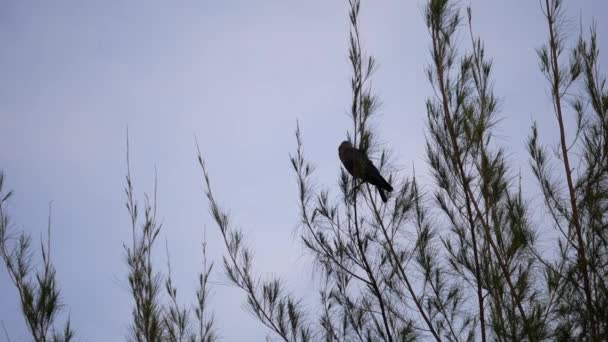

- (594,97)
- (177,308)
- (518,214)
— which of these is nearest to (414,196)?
(518,214)

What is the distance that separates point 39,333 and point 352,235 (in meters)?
1.45

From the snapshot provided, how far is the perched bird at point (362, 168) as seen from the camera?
9.07ft

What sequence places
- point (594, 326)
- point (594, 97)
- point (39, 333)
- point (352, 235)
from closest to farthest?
point (39, 333), point (594, 326), point (594, 97), point (352, 235)

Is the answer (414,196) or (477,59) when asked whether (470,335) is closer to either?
(414,196)

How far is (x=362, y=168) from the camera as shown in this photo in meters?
2.75

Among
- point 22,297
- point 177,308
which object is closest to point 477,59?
point 177,308

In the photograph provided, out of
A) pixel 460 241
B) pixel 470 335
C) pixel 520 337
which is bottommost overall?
pixel 520 337

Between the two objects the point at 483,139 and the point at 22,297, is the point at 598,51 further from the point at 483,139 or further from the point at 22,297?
the point at 22,297

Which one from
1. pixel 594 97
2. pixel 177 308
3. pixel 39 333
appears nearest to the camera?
pixel 39 333

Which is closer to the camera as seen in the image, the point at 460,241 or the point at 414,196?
the point at 460,241

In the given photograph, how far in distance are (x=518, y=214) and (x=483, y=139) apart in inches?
15.2

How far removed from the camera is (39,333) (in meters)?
2.12

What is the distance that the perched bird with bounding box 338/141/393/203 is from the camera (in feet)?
9.07

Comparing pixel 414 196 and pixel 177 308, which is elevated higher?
pixel 414 196
